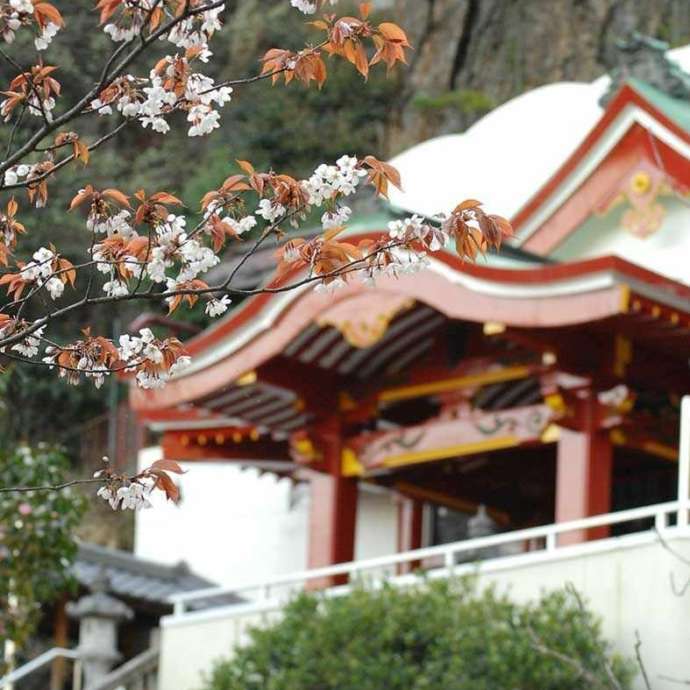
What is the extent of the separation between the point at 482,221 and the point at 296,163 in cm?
2404

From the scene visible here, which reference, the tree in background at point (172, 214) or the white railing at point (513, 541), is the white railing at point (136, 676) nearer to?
the white railing at point (513, 541)

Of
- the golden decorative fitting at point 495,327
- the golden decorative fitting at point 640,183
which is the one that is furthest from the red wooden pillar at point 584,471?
the golden decorative fitting at point 640,183

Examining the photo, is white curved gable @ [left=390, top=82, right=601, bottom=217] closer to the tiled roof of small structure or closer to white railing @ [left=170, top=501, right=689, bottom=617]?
white railing @ [left=170, top=501, right=689, bottom=617]

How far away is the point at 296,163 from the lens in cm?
2994

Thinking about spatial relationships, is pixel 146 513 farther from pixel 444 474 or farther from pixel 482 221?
pixel 482 221

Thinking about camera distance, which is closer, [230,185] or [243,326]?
[230,185]

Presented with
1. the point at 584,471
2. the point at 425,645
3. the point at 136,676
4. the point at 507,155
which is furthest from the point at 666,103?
the point at 136,676

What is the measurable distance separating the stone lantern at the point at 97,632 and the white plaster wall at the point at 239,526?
3.37 meters

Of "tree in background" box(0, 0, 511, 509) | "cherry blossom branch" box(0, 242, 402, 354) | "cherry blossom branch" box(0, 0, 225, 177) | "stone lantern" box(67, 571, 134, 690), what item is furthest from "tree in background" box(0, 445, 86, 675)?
"cherry blossom branch" box(0, 0, 225, 177)

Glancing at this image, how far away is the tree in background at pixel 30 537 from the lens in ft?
46.6

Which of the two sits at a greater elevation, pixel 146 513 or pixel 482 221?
pixel 146 513

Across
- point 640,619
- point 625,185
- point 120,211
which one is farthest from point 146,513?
point 120,211

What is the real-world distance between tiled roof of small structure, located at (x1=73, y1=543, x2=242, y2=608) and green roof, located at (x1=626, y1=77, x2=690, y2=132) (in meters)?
7.70

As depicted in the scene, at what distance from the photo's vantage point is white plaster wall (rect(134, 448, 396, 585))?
20.0 meters
